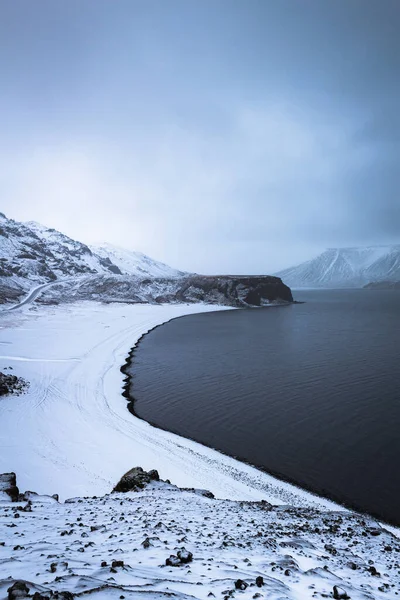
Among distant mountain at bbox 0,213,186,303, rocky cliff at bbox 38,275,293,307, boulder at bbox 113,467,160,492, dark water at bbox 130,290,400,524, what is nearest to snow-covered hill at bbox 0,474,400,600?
boulder at bbox 113,467,160,492

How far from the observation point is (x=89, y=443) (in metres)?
19.6

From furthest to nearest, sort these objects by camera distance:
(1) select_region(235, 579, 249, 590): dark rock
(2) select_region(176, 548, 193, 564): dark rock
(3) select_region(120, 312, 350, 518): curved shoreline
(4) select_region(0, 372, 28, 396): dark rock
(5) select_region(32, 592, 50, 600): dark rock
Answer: (4) select_region(0, 372, 28, 396): dark rock → (3) select_region(120, 312, 350, 518): curved shoreline → (2) select_region(176, 548, 193, 564): dark rock → (1) select_region(235, 579, 249, 590): dark rock → (5) select_region(32, 592, 50, 600): dark rock

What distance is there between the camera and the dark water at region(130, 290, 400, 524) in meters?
17.4

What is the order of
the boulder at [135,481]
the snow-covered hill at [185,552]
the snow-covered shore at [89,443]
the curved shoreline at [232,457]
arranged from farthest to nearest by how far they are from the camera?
the snow-covered shore at [89,443] < the curved shoreline at [232,457] < the boulder at [135,481] < the snow-covered hill at [185,552]

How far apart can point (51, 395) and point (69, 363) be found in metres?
10.4

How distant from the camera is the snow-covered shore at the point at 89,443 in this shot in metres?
15.6

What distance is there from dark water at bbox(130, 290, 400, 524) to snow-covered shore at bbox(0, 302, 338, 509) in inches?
70.5

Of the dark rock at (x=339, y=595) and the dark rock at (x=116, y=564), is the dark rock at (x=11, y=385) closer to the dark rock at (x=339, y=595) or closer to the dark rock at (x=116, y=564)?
the dark rock at (x=116, y=564)

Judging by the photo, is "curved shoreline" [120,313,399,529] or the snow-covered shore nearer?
"curved shoreline" [120,313,399,529]

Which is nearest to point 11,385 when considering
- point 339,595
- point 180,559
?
point 180,559

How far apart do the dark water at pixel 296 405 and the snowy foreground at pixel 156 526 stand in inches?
84.4

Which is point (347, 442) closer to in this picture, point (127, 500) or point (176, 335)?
point (127, 500)

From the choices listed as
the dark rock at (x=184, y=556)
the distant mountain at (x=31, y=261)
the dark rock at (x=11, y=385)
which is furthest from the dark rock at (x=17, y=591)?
the distant mountain at (x=31, y=261)

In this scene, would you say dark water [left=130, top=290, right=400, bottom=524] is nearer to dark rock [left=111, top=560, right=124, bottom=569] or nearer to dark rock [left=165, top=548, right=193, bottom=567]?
dark rock [left=165, top=548, right=193, bottom=567]
